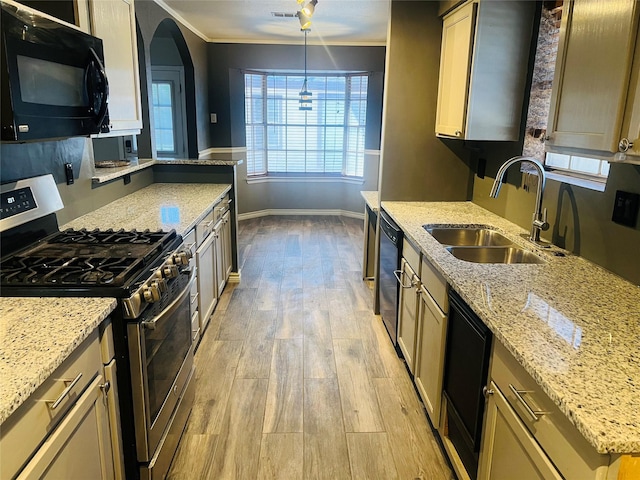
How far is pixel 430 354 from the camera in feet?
7.38

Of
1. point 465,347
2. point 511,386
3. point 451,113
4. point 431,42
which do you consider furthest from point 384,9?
point 511,386

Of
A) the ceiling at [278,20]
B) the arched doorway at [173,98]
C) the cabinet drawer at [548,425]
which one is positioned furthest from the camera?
the arched doorway at [173,98]

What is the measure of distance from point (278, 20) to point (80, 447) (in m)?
4.70

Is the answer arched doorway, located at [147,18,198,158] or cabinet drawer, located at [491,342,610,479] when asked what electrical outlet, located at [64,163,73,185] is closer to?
cabinet drawer, located at [491,342,610,479]

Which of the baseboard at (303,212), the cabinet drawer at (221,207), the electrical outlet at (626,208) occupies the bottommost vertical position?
the baseboard at (303,212)

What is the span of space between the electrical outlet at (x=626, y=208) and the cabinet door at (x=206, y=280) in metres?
2.25

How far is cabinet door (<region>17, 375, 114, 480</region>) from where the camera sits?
1.19 m

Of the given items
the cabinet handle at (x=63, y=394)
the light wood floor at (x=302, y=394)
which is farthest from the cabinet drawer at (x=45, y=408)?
the light wood floor at (x=302, y=394)

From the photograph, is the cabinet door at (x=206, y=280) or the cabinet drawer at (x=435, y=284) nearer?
the cabinet drawer at (x=435, y=284)

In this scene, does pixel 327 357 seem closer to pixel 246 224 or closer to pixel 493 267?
pixel 493 267

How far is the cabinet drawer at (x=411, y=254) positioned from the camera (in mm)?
2426

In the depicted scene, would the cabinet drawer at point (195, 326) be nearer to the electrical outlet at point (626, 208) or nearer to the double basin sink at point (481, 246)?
the double basin sink at point (481, 246)

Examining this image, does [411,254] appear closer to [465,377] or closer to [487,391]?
[465,377]

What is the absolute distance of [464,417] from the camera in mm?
1825
